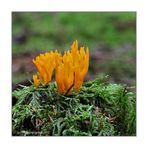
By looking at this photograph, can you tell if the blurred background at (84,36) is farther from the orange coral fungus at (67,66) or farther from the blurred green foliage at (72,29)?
the orange coral fungus at (67,66)

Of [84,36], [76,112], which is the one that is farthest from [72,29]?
[76,112]

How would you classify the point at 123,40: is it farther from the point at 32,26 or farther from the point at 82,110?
the point at 82,110

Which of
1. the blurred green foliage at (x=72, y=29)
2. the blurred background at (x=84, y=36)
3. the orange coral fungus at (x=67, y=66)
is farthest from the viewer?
the blurred green foliage at (x=72, y=29)

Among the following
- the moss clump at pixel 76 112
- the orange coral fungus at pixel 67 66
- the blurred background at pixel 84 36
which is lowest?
the moss clump at pixel 76 112

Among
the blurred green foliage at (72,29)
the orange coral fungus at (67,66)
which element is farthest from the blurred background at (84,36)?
the orange coral fungus at (67,66)

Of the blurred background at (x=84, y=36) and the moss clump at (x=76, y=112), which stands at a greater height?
the blurred background at (x=84, y=36)

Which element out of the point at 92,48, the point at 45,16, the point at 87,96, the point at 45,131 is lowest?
the point at 45,131

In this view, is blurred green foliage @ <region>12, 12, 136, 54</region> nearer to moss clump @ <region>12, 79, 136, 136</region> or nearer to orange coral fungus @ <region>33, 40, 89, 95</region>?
moss clump @ <region>12, 79, 136, 136</region>
